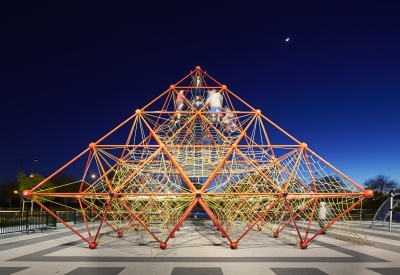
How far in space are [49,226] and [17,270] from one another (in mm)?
13319

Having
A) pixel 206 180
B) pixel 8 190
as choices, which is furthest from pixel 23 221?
pixel 8 190

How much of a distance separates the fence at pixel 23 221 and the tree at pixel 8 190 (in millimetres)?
55798

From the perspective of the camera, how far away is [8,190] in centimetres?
7238

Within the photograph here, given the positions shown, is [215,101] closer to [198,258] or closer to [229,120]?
[229,120]

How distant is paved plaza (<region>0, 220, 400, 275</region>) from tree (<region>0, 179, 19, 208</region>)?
66882 millimetres

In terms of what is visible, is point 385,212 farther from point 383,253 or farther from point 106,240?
point 106,240

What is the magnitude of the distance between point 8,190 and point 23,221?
6344cm

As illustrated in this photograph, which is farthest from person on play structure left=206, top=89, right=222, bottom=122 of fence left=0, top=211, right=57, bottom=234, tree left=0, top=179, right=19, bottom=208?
tree left=0, top=179, right=19, bottom=208

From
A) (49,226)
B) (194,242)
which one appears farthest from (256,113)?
(49,226)

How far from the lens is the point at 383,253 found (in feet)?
36.9

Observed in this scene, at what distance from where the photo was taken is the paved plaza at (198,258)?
848 centimetres

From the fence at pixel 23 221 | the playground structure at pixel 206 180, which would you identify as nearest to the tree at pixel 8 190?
the fence at pixel 23 221

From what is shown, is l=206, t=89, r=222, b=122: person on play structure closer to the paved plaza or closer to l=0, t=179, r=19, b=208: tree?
the paved plaza

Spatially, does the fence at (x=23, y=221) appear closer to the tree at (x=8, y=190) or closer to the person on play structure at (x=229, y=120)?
the person on play structure at (x=229, y=120)
